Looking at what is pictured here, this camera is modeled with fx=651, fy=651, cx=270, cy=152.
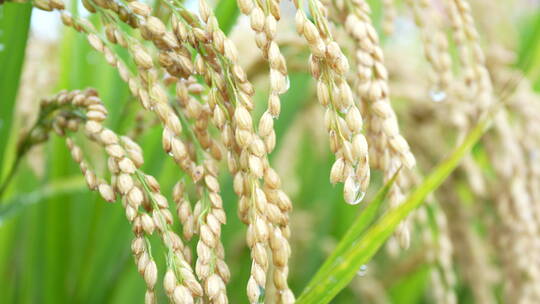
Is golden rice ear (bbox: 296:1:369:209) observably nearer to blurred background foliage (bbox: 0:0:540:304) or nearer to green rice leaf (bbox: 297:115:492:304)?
green rice leaf (bbox: 297:115:492:304)

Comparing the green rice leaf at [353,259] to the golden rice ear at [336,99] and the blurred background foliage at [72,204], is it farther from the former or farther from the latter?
the blurred background foliage at [72,204]

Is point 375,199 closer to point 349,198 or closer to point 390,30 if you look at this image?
point 349,198

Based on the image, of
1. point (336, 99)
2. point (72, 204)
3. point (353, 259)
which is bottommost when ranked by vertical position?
point (72, 204)

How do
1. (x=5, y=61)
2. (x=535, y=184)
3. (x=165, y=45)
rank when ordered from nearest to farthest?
(x=165, y=45) < (x=5, y=61) < (x=535, y=184)

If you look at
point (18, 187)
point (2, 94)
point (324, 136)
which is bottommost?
point (324, 136)

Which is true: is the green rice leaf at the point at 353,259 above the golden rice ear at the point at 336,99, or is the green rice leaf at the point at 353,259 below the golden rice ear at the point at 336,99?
below

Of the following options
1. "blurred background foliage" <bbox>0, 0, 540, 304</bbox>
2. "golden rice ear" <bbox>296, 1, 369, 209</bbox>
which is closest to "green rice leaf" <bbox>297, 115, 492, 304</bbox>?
"golden rice ear" <bbox>296, 1, 369, 209</bbox>

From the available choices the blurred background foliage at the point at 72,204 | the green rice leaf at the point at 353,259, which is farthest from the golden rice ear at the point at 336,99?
the blurred background foliage at the point at 72,204

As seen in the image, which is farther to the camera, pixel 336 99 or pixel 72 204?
pixel 72 204

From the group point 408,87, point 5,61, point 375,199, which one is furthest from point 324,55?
point 408,87

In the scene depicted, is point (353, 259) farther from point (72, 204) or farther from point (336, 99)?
point (72, 204)

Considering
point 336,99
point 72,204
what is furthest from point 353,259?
point 72,204
